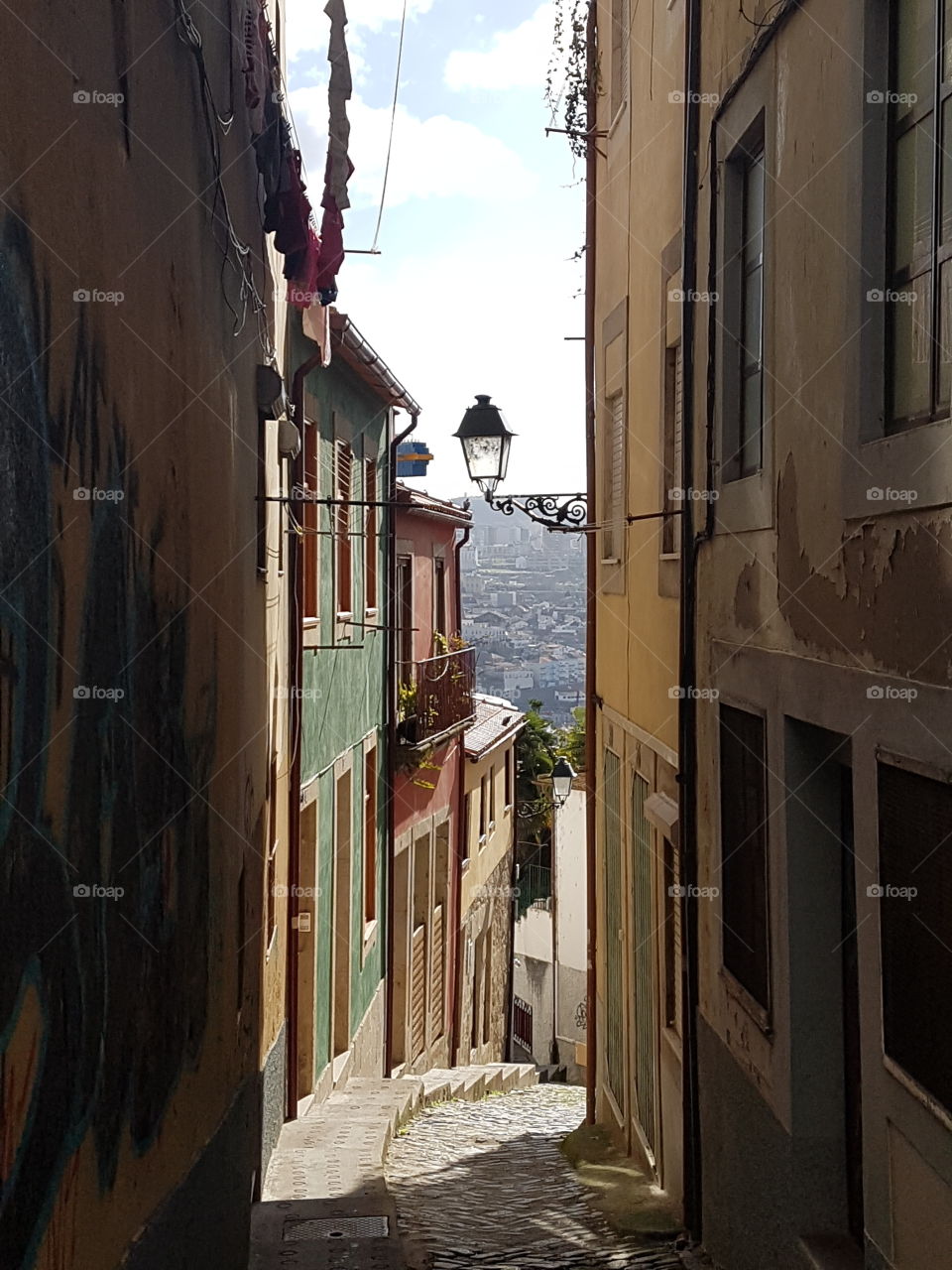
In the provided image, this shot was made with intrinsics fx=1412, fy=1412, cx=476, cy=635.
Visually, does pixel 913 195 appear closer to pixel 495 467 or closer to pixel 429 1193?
pixel 495 467

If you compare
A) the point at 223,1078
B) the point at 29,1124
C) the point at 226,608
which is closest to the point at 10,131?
the point at 29,1124

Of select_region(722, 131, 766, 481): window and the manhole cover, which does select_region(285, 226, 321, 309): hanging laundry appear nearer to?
select_region(722, 131, 766, 481): window

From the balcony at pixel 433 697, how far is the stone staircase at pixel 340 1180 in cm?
417

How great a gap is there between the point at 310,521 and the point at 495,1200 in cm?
607

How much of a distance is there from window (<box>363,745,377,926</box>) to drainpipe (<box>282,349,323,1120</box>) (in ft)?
11.6

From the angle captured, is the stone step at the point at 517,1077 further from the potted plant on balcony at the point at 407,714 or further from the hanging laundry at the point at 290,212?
the hanging laundry at the point at 290,212

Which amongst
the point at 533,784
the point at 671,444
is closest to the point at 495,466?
the point at 671,444

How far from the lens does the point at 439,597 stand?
22.0 metres

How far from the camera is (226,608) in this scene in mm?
7969

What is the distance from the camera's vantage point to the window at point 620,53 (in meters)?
11.6

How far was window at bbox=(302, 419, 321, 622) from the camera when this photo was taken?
41.3ft

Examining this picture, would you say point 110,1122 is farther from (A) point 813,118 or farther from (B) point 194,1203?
(A) point 813,118

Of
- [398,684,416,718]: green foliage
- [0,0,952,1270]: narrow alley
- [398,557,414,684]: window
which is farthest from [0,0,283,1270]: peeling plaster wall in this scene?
[398,557,414,684]: window

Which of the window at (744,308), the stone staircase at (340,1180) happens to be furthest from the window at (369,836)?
the window at (744,308)
